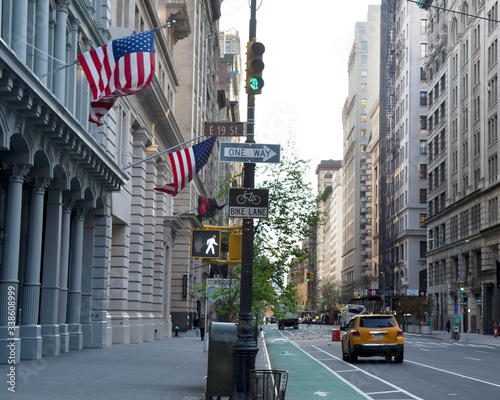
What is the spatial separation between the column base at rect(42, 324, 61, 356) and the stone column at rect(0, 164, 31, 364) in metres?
3.95

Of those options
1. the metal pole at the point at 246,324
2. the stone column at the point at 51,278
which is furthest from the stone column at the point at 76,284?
the metal pole at the point at 246,324

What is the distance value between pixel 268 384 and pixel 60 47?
652 inches

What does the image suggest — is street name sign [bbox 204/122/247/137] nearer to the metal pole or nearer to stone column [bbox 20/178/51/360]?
the metal pole

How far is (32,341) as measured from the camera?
74.4 feet

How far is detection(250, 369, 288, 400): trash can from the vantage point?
11393 millimetres

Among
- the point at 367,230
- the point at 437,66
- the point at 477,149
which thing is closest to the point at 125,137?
the point at 477,149

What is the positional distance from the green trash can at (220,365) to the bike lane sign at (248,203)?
7.29ft

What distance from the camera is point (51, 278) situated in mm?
25578

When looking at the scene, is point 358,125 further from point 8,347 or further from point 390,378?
point 8,347

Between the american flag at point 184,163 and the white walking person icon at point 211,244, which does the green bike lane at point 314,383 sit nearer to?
the white walking person icon at point 211,244

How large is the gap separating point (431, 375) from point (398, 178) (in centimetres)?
10282

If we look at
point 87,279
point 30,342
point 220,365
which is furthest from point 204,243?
point 87,279

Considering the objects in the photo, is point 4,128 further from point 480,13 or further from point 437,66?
point 437,66

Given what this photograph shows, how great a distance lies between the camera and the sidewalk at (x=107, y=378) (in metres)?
14.7
